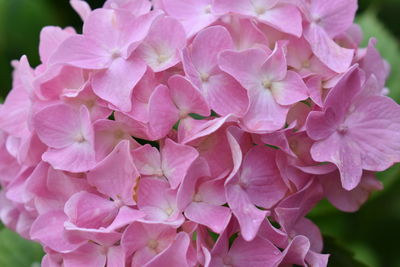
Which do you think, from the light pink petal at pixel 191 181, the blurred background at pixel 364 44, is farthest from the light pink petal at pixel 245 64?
the blurred background at pixel 364 44

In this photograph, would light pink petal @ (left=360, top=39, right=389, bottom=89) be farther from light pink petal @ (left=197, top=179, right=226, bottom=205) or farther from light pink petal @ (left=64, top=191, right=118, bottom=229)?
light pink petal @ (left=64, top=191, right=118, bottom=229)

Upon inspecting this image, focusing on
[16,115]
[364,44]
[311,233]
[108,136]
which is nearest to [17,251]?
[16,115]

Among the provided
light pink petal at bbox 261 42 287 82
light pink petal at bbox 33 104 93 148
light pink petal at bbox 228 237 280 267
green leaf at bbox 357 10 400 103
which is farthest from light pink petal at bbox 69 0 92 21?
green leaf at bbox 357 10 400 103

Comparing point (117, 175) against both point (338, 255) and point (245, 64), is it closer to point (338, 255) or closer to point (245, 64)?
point (245, 64)

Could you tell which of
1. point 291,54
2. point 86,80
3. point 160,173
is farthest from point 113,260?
point 291,54

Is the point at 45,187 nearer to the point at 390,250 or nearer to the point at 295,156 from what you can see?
the point at 295,156

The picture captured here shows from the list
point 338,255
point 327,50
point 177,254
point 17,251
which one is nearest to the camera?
point 177,254
